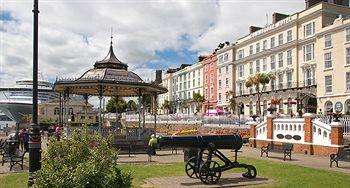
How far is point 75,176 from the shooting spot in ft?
22.2

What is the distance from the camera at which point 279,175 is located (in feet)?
46.5

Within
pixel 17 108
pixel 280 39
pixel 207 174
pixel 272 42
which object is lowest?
pixel 207 174

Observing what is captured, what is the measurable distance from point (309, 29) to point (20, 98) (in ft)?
280

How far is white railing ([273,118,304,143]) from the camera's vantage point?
23291 millimetres

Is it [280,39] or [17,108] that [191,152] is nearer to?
[280,39]

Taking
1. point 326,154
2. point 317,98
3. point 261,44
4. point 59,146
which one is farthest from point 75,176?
point 261,44

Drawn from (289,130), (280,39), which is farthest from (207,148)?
(280,39)

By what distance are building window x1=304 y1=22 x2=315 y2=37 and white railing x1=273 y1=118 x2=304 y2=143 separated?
82.1 ft

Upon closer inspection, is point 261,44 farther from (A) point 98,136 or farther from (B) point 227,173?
(A) point 98,136

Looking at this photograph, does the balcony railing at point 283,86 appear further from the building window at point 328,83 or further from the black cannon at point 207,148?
the black cannon at point 207,148

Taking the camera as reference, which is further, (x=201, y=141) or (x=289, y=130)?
(x=289, y=130)

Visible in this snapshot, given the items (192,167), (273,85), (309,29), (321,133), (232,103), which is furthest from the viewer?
(232,103)

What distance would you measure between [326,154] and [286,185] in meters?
10.2

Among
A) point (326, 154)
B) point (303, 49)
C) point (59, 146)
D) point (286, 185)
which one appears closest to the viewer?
point (59, 146)
